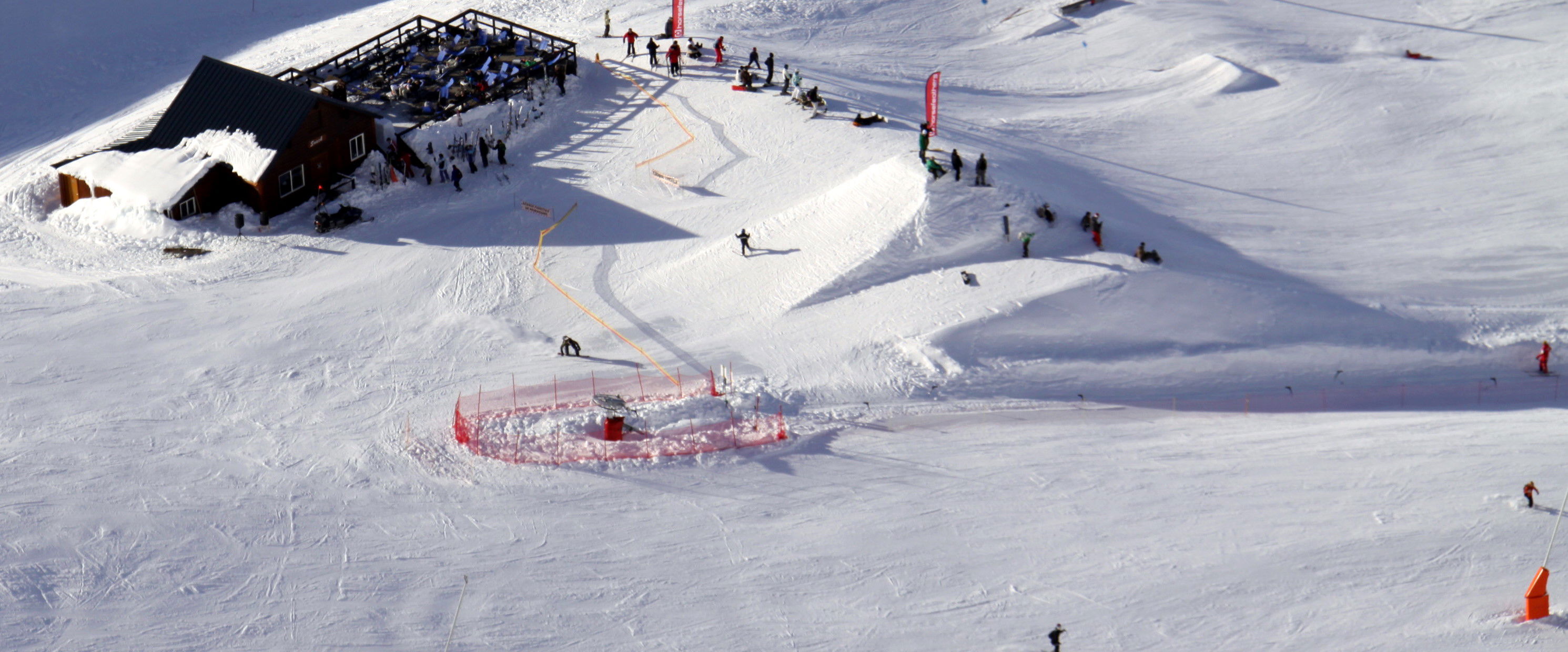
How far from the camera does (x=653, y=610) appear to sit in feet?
74.3

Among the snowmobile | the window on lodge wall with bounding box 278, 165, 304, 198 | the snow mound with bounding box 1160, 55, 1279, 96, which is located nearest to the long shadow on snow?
the snow mound with bounding box 1160, 55, 1279, 96

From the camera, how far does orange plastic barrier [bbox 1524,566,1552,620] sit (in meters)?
22.0

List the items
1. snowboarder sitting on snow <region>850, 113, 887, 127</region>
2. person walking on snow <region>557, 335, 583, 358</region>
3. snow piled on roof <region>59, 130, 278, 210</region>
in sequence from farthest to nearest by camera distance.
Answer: snowboarder sitting on snow <region>850, 113, 887, 127</region>, snow piled on roof <region>59, 130, 278, 210</region>, person walking on snow <region>557, 335, 583, 358</region>

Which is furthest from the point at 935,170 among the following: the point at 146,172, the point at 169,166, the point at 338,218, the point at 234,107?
the point at 146,172

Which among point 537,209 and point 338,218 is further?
point 537,209

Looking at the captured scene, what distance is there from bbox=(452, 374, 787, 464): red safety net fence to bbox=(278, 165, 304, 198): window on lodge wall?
11664 millimetres

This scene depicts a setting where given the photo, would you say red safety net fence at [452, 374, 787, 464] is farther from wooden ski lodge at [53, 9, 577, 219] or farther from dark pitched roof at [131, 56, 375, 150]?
dark pitched roof at [131, 56, 375, 150]

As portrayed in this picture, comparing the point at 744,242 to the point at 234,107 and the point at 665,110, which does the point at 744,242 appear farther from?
the point at 234,107

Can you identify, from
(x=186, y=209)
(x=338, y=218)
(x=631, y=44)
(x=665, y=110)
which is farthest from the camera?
(x=631, y=44)

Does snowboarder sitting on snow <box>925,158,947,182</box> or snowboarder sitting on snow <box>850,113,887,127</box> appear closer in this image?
snowboarder sitting on snow <box>925,158,947,182</box>

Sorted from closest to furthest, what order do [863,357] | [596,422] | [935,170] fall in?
[596,422], [863,357], [935,170]

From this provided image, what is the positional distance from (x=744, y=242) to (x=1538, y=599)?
18384 mm

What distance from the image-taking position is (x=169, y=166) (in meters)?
36.3

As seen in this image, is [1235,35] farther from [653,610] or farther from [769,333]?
[653,610]
